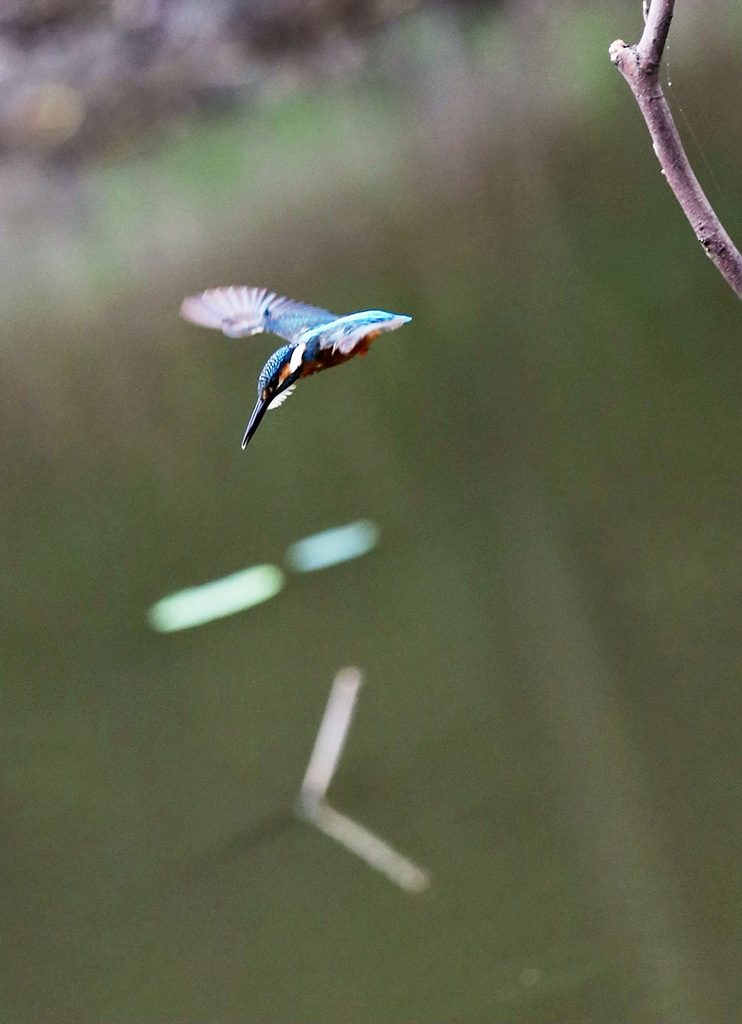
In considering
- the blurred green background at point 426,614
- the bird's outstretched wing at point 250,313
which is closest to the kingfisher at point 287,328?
the bird's outstretched wing at point 250,313

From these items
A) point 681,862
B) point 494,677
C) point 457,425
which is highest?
point 457,425

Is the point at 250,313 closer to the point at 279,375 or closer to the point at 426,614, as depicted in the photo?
the point at 279,375

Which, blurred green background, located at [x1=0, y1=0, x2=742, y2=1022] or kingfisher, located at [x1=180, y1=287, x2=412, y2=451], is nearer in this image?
kingfisher, located at [x1=180, y1=287, x2=412, y2=451]

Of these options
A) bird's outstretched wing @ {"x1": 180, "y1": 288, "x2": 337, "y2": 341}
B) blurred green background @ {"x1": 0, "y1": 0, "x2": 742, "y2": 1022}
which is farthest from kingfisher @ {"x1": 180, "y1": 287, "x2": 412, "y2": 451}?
blurred green background @ {"x1": 0, "y1": 0, "x2": 742, "y2": 1022}

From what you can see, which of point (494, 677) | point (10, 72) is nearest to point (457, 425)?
point (494, 677)

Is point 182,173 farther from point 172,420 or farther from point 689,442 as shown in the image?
point 689,442

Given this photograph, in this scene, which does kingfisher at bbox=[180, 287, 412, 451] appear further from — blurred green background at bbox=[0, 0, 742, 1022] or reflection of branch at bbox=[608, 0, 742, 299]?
blurred green background at bbox=[0, 0, 742, 1022]
